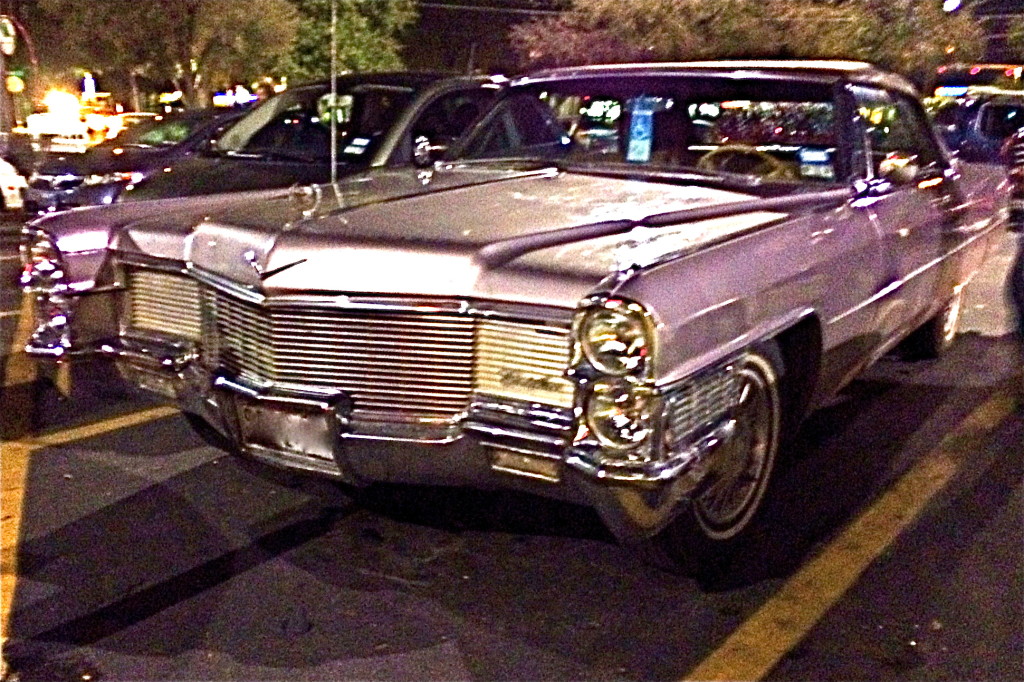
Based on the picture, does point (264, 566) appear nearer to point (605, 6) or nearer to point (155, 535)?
point (155, 535)

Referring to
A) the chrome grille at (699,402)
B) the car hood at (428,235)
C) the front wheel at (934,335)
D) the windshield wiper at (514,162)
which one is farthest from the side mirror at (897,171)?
the chrome grille at (699,402)

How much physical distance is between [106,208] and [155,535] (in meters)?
1.31

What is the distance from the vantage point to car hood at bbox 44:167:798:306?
131 inches

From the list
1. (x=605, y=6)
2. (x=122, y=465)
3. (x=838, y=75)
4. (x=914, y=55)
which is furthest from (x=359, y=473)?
(x=914, y=55)

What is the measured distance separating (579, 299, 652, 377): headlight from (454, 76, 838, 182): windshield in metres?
1.96

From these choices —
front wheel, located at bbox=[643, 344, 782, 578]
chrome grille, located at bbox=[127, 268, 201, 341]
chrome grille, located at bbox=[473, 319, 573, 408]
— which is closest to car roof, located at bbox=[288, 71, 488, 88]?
chrome grille, located at bbox=[127, 268, 201, 341]

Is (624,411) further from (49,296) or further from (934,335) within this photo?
(934,335)

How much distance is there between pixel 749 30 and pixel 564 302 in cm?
2118

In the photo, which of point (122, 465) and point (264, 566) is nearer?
point (264, 566)

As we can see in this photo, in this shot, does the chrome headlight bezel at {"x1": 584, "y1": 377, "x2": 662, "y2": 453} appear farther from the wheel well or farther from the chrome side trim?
the chrome side trim

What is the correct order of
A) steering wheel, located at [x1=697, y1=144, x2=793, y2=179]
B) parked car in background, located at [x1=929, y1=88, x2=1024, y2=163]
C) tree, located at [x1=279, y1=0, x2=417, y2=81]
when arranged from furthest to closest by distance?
tree, located at [x1=279, y1=0, x2=417, y2=81], parked car in background, located at [x1=929, y1=88, x2=1024, y2=163], steering wheel, located at [x1=697, y1=144, x2=793, y2=179]

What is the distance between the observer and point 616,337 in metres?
3.10

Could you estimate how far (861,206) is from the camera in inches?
182

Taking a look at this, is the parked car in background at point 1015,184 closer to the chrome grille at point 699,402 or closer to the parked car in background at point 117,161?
the parked car in background at point 117,161
